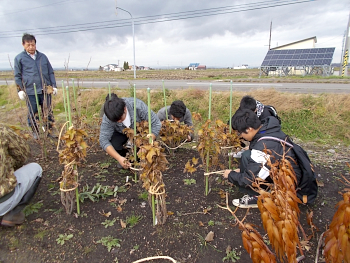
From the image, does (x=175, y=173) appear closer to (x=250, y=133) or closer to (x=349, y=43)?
(x=250, y=133)

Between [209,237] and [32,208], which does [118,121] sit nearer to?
[32,208]

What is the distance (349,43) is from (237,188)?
14.8 metres

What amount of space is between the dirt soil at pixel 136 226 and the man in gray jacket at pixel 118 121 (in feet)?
1.43

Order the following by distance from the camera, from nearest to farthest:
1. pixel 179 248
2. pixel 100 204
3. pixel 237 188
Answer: pixel 179 248, pixel 100 204, pixel 237 188

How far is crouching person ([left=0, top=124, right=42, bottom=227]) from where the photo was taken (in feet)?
5.96

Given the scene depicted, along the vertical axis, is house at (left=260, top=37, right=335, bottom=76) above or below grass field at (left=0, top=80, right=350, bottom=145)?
above

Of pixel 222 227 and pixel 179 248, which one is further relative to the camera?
pixel 222 227

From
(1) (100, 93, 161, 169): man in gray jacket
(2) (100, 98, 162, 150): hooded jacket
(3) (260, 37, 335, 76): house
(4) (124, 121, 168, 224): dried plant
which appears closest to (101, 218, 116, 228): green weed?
(4) (124, 121, 168, 224): dried plant

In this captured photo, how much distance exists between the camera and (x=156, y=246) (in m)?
1.89

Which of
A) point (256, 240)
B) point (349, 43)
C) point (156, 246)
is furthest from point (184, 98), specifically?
point (349, 43)

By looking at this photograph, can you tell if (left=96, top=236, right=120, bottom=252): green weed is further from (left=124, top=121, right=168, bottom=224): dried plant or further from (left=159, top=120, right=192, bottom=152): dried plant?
(left=159, top=120, right=192, bottom=152): dried plant

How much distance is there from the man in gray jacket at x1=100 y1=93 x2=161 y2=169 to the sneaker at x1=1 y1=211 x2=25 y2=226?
98cm

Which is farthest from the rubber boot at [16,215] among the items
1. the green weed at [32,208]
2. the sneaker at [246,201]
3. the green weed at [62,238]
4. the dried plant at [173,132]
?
the sneaker at [246,201]

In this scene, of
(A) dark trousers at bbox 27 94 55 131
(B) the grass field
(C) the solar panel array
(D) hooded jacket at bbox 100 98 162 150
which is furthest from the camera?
(C) the solar panel array
